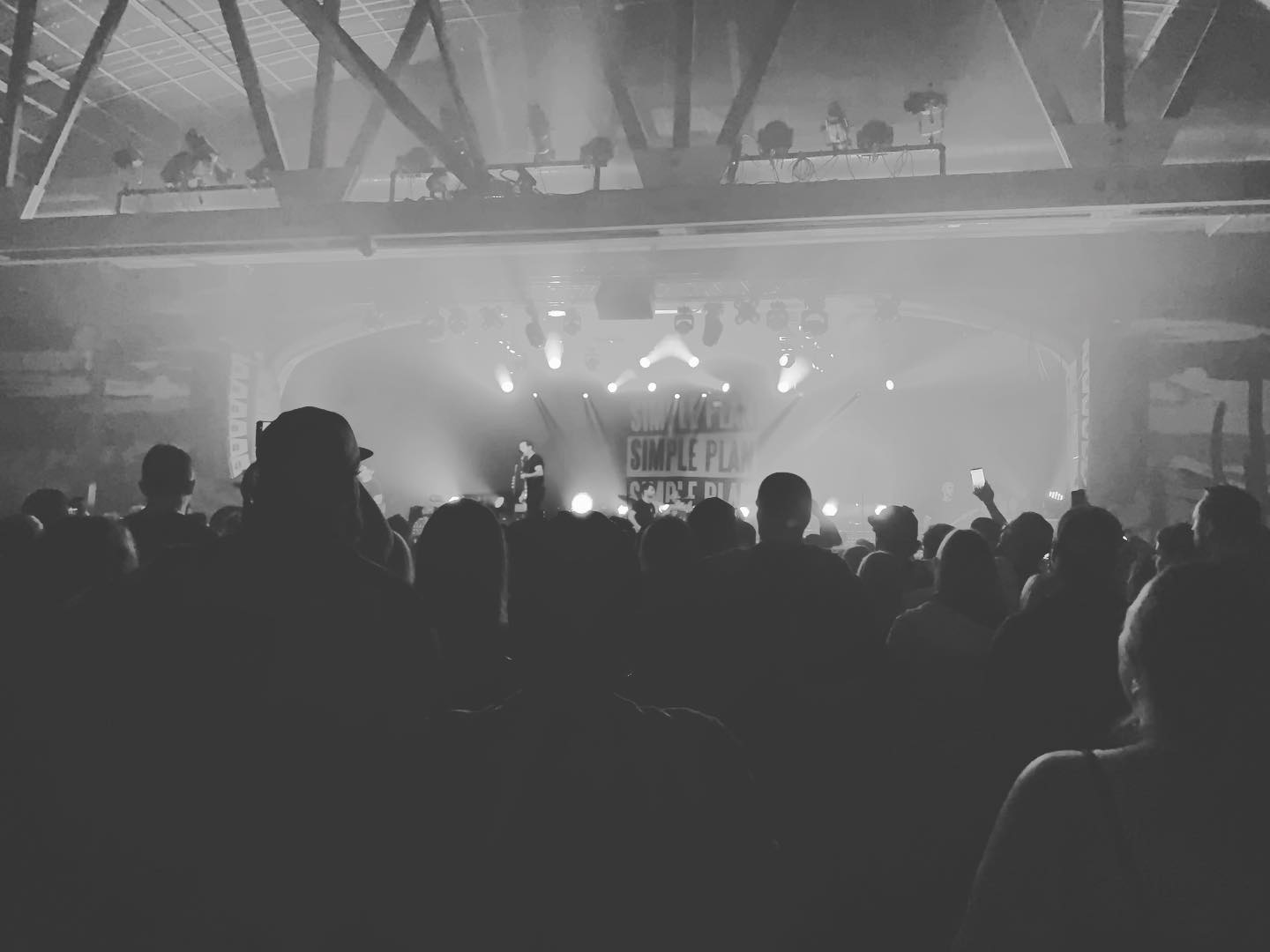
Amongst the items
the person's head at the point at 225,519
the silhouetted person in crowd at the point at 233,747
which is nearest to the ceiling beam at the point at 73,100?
the person's head at the point at 225,519

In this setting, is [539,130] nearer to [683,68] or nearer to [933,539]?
[683,68]

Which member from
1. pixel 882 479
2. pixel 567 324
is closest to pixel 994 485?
pixel 882 479

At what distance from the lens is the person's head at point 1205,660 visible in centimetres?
113

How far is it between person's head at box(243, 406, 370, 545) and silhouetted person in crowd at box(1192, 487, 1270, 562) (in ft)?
10.8

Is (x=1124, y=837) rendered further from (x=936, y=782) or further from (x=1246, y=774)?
(x=936, y=782)

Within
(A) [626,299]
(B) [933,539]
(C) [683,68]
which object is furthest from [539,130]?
(B) [933,539]

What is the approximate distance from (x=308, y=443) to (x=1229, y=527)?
11.4 feet

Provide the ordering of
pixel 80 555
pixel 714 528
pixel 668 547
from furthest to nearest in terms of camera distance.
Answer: pixel 714 528 → pixel 668 547 → pixel 80 555

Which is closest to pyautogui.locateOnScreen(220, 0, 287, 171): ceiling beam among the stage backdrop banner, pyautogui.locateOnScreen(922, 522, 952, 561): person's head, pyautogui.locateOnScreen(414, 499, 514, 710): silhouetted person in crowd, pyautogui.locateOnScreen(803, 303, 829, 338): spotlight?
pyautogui.locateOnScreen(414, 499, 514, 710): silhouetted person in crowd

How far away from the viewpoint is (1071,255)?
9.38m

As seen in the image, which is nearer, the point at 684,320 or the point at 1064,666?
the point at 1064,666

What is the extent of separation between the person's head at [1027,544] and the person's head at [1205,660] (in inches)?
107

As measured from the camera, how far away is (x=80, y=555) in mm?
2207

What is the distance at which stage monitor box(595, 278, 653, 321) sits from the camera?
9.57 metres
